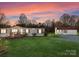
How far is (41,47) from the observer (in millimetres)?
1990

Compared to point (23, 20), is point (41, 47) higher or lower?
lower

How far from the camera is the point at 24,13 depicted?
2.00 m

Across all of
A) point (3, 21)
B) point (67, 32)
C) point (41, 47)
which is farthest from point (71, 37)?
point (3, 21)

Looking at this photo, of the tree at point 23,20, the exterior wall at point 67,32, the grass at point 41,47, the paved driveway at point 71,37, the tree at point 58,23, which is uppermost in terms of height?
the tree at point 23,20

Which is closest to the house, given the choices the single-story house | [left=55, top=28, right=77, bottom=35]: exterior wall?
[left=55, top=28, right=77, bottom=35]: exterior wall

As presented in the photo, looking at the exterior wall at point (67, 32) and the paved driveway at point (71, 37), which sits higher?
the exterior wall at point (67, 32)

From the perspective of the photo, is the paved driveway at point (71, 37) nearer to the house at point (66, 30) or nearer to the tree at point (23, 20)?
the house at point (66, 30)

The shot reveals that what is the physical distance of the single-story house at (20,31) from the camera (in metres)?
1.99

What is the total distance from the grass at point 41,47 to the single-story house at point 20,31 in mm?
39

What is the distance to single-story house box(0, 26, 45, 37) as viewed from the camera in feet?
6.54

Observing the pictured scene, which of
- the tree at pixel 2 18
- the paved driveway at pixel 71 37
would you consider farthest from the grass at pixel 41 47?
the tree at pixel 2 18

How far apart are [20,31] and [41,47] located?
0.21 m

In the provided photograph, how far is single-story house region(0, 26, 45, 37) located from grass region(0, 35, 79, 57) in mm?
39

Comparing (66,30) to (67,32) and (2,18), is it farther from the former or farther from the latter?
(2,18)
